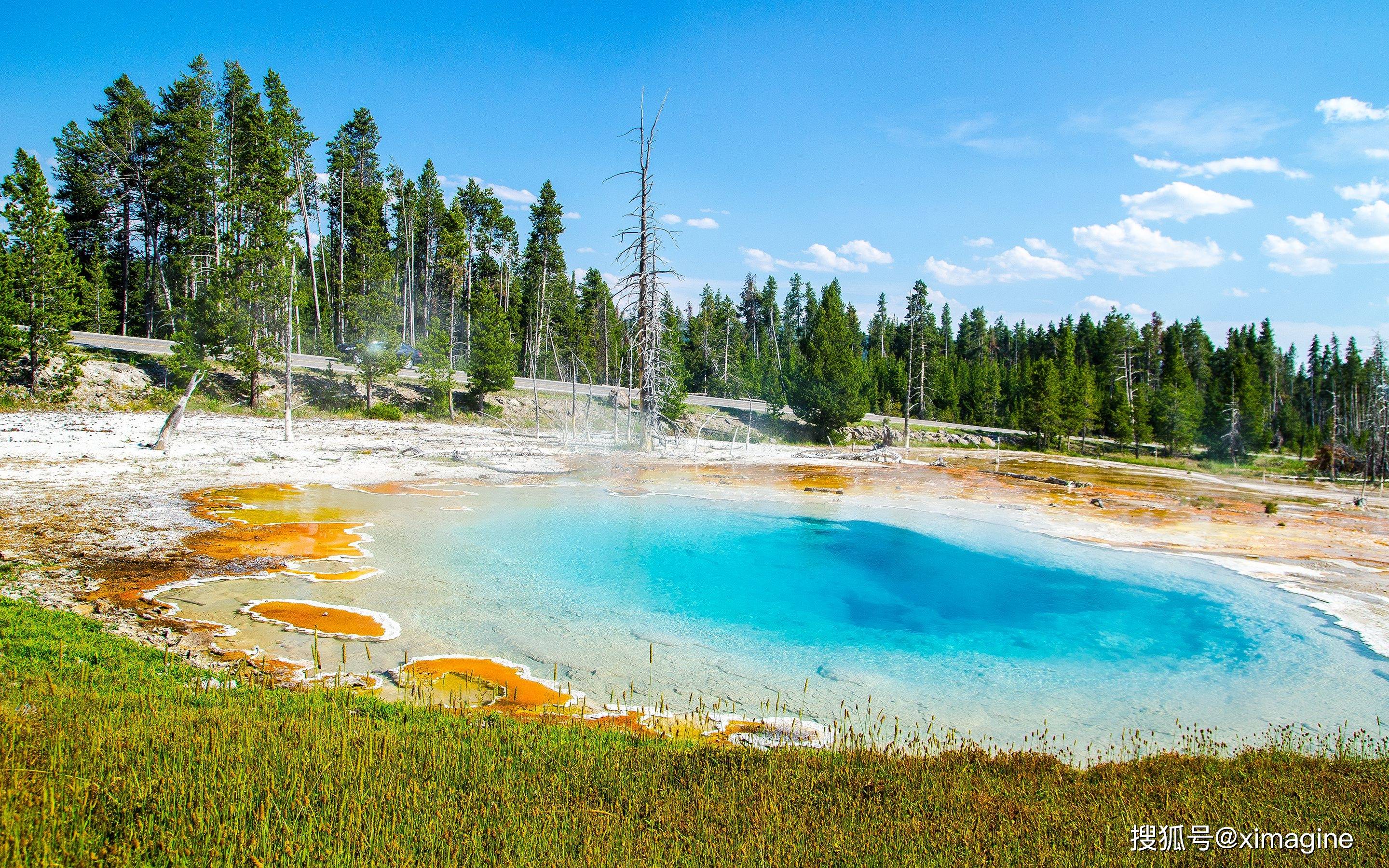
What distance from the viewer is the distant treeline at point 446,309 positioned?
31344 mm

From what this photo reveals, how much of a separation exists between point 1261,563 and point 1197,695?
10.2 m

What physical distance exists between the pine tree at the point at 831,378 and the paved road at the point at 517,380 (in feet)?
19.7

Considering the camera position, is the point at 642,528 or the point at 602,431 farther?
the point at 602,431

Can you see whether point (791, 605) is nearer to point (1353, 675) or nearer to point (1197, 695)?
point (1197, 695)

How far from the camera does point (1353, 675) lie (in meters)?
9.95

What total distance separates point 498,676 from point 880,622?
7.17 m

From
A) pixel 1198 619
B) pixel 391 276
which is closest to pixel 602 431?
pixel 391 276

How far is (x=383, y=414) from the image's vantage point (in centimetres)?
3669

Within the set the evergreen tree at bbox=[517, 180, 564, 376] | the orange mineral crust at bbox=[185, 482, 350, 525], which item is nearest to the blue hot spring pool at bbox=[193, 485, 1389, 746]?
the orange mineral crust at bbox=[185, 482, 350, 525]

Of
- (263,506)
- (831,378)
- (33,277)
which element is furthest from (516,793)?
(831,378)

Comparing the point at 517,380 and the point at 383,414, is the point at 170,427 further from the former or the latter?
the point at 517,380

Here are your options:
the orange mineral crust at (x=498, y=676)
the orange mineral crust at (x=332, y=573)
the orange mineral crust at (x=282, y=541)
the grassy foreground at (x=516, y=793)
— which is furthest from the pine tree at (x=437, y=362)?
the grassy foreground at (x=516, y=793)

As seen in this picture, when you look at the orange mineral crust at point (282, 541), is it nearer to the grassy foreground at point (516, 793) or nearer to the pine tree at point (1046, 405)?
the grassy foreground at point (516, 793)

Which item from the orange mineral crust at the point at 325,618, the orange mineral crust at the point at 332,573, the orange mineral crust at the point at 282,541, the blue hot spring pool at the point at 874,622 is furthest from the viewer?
the orange mineral crust at the point at 282,541
